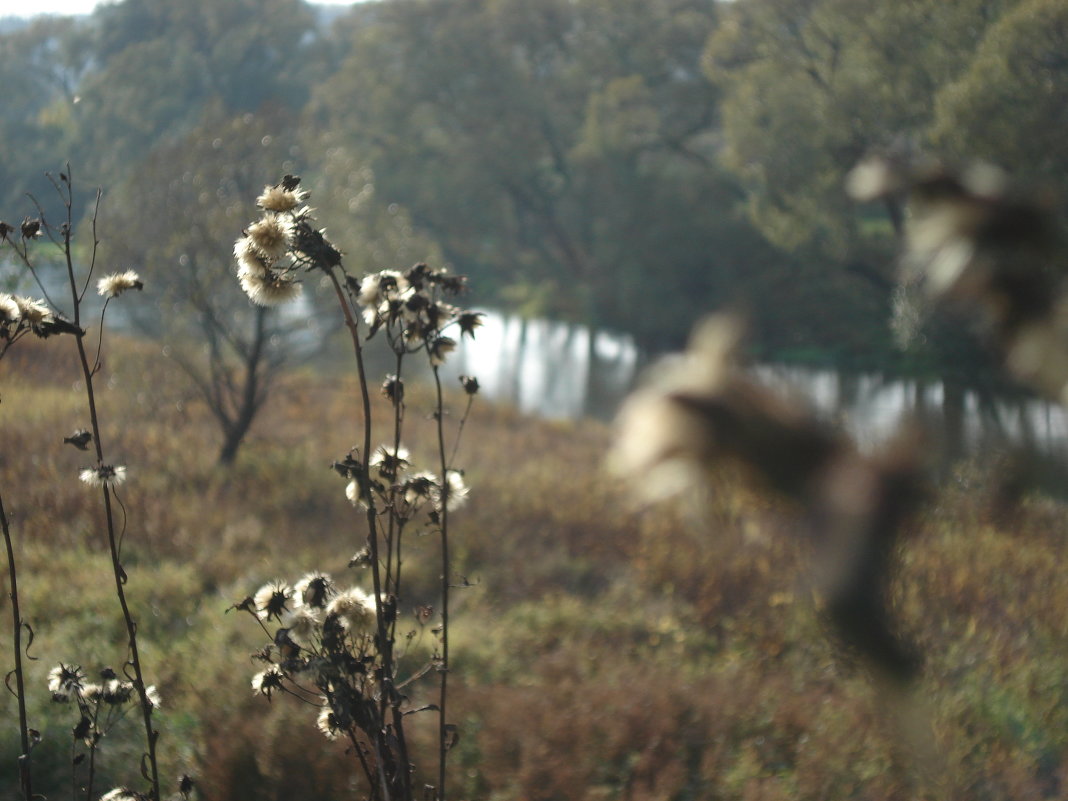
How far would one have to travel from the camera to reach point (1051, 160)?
11.1m

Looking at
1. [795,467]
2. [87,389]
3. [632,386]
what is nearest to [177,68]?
[87,389]

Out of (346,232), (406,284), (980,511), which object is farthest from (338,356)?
(980,511)

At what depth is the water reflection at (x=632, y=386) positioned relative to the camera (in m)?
0.59

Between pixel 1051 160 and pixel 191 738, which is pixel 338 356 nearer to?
pixel 1051 160

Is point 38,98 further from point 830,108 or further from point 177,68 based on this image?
point 830,108

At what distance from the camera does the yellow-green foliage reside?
5.04 m

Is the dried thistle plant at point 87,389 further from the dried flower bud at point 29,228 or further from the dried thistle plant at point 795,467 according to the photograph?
the dried thistle plant at point 795,467

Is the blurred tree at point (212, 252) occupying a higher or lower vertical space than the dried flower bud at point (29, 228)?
higher

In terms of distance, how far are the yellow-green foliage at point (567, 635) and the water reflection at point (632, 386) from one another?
1.8 inches

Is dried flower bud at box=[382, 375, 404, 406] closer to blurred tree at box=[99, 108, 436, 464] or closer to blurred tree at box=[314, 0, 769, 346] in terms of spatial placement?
blurred tree at box=[99, 108, 436, 464]

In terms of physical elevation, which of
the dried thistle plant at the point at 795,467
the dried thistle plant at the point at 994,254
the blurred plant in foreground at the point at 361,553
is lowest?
the dried thistle plant at the point at 795,467

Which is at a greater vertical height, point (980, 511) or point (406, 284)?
point (406, 284)

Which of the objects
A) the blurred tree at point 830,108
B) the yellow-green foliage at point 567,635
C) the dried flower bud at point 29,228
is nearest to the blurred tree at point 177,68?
the yellow-green foliage at point 567,635

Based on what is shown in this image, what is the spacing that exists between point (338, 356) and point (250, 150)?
16.5ft
